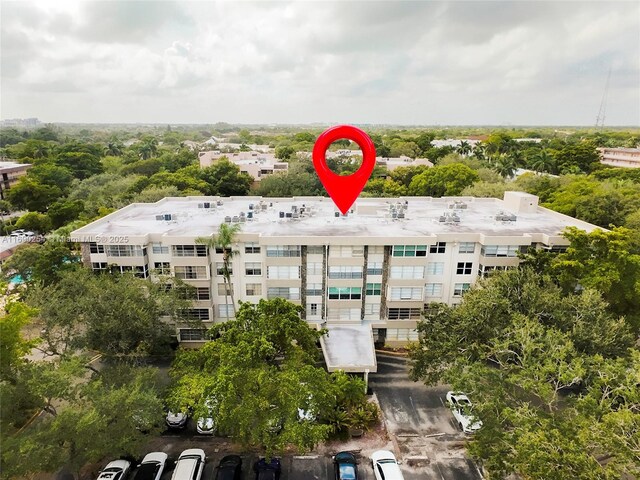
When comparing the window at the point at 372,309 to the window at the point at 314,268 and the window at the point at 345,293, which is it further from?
the window at the point at 314,268

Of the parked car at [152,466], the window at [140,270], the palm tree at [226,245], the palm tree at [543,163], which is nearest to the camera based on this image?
the parked car at [152,466]

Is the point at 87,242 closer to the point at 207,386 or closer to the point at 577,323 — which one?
the point at 207,386

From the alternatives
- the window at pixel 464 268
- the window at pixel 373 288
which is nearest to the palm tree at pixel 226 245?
the window at pixel 373 288

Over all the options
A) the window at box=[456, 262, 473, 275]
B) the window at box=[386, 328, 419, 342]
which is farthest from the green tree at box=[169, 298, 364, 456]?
the window at box=[456, 262, 473, 275]

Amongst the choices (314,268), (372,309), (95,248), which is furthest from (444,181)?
(95,248)

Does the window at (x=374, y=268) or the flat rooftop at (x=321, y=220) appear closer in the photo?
→ the window at (x=374, y=268)

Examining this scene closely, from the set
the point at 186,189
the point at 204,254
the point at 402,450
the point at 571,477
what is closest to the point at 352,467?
the point at 402,450

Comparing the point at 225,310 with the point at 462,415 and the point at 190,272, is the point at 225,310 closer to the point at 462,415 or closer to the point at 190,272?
the point at 190,272
